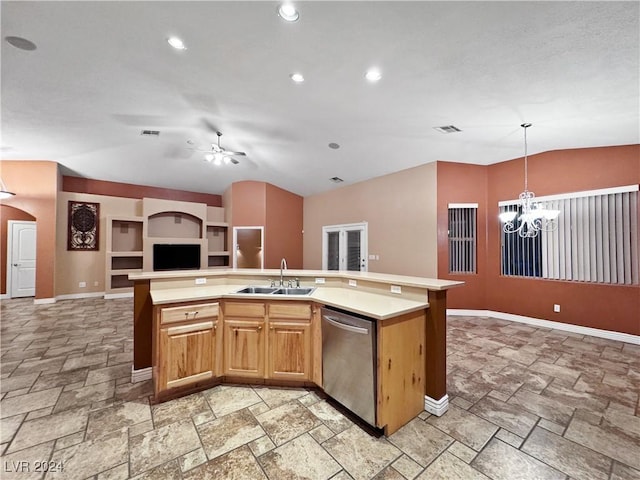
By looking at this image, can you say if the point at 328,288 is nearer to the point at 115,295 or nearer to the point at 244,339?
the point at 244,339

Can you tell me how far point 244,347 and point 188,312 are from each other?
60cm

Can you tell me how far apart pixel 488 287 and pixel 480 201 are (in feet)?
5.47

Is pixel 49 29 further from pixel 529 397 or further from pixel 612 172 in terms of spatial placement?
pixel 612 172

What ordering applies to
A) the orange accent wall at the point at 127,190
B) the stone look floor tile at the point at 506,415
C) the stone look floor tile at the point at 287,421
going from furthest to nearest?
1. the orange accent wall at the point at 127,190
2. the stone look floor tile at the point at 506,415
3. the stone look floor tile at the point at 287,421

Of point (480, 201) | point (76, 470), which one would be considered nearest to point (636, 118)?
point (480, 201)

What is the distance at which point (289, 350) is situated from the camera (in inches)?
96.3

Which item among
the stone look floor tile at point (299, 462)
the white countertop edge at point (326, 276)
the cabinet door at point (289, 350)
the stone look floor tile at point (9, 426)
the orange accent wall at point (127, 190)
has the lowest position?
the stone look floor tile at point (299, 462)

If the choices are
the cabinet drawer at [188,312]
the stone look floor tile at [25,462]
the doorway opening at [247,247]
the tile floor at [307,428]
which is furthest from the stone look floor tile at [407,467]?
the doorway opening at [247,247]

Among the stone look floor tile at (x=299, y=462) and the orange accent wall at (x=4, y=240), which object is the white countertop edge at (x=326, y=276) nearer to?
the stone look floor tile at (x=299, y=462)

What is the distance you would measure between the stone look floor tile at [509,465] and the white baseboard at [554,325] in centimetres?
363

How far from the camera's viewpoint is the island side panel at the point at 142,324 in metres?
2.64

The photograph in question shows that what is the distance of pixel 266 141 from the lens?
495 cm

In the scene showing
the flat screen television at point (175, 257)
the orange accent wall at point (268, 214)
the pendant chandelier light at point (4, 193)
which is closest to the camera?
the pendant chandelier light at point (4, 193)

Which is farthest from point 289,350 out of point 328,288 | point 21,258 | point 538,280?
point 21,258
